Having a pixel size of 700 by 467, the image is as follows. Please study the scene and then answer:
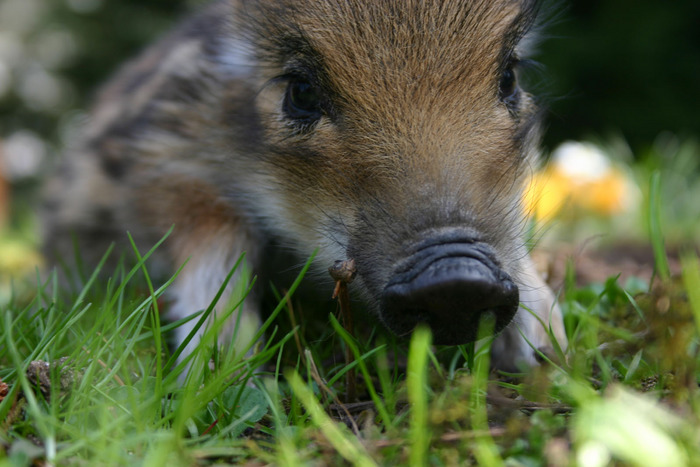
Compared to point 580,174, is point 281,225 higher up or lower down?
higher up

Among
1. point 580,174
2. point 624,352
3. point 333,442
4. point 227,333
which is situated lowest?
point 580,174

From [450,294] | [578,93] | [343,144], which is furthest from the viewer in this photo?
[578,93]

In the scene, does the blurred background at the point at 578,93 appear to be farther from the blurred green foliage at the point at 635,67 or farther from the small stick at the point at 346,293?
the small stick at the point at 346,293

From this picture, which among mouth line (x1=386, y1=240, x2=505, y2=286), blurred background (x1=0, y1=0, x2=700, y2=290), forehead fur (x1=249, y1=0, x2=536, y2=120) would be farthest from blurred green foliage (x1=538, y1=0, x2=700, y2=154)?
mouth line (x1=386, y1=240, x2=505, y2=286)

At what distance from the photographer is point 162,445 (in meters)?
1.13

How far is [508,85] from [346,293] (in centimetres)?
93

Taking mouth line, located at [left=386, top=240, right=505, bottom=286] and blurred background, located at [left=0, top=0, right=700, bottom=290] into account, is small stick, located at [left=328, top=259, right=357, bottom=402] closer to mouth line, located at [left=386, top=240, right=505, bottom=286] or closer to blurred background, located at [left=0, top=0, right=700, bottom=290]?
mouth line, located at [left=386, top=240, right=505, bottom=286]

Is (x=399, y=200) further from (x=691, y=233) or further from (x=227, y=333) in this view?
(x=691, y=233)

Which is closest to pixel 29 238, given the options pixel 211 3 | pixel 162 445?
pixel 211 3

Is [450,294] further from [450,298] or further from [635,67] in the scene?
[635,67]

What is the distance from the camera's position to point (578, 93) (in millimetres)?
5566

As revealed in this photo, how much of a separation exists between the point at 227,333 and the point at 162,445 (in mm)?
965

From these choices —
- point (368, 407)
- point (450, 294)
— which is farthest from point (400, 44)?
point (368, 407)

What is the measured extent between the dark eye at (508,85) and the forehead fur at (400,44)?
0.06 meters
